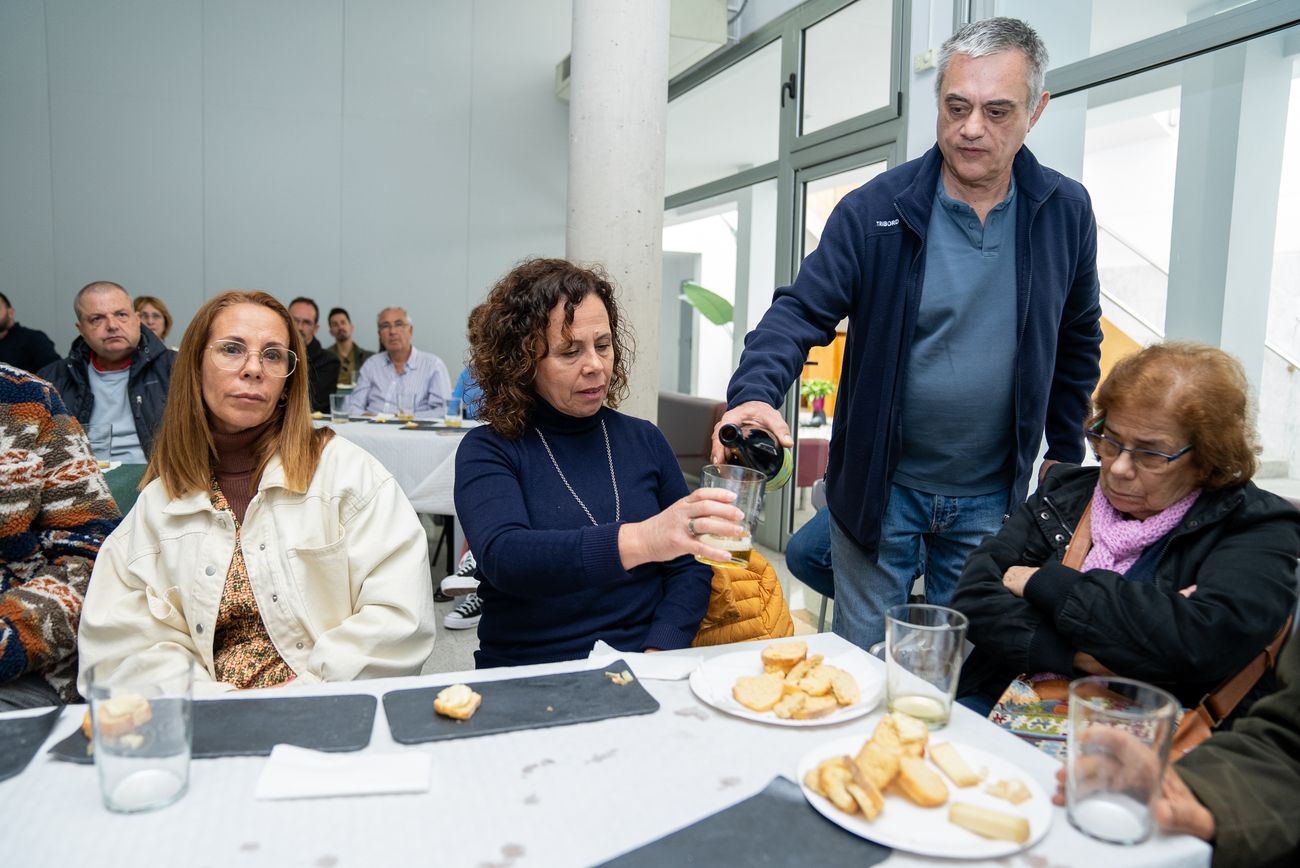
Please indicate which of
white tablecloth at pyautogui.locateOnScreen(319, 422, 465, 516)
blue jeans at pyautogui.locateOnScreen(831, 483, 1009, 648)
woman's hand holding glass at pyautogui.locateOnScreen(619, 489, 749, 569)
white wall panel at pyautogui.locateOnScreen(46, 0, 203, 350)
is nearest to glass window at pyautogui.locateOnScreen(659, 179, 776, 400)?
white tablecloth at pyautogui.locateOnScreen(319, 422, 465, 516)

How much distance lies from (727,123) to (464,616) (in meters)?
4.60

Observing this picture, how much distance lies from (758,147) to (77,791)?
19.7ft

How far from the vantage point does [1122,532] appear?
1.52 metres

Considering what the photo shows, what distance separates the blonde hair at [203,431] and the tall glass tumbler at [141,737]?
28.6 inches

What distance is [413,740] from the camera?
42.1 inches

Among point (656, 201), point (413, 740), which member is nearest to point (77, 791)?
point (413, 740)

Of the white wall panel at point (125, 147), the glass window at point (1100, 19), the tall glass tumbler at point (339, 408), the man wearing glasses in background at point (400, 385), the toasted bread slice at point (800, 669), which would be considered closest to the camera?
the toasted bread slice at point (800, 669)

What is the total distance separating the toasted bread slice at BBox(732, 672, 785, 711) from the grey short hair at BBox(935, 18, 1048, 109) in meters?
1.35

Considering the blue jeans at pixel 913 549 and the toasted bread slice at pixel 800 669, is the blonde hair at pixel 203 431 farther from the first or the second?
the blue jeans at pixel 913 549

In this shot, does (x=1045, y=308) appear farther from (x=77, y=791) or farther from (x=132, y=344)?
(x=132, y=344)

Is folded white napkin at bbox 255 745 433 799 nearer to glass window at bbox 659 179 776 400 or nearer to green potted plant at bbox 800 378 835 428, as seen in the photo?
glass window at bbox 659 179 776 400

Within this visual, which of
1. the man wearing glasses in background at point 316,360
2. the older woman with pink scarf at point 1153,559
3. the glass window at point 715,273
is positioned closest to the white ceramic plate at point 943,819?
the older woman with pink scarf at point 1153,559

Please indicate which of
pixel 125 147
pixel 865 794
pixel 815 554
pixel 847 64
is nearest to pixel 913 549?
pixel 815 554

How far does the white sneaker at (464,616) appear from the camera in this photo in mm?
4109
